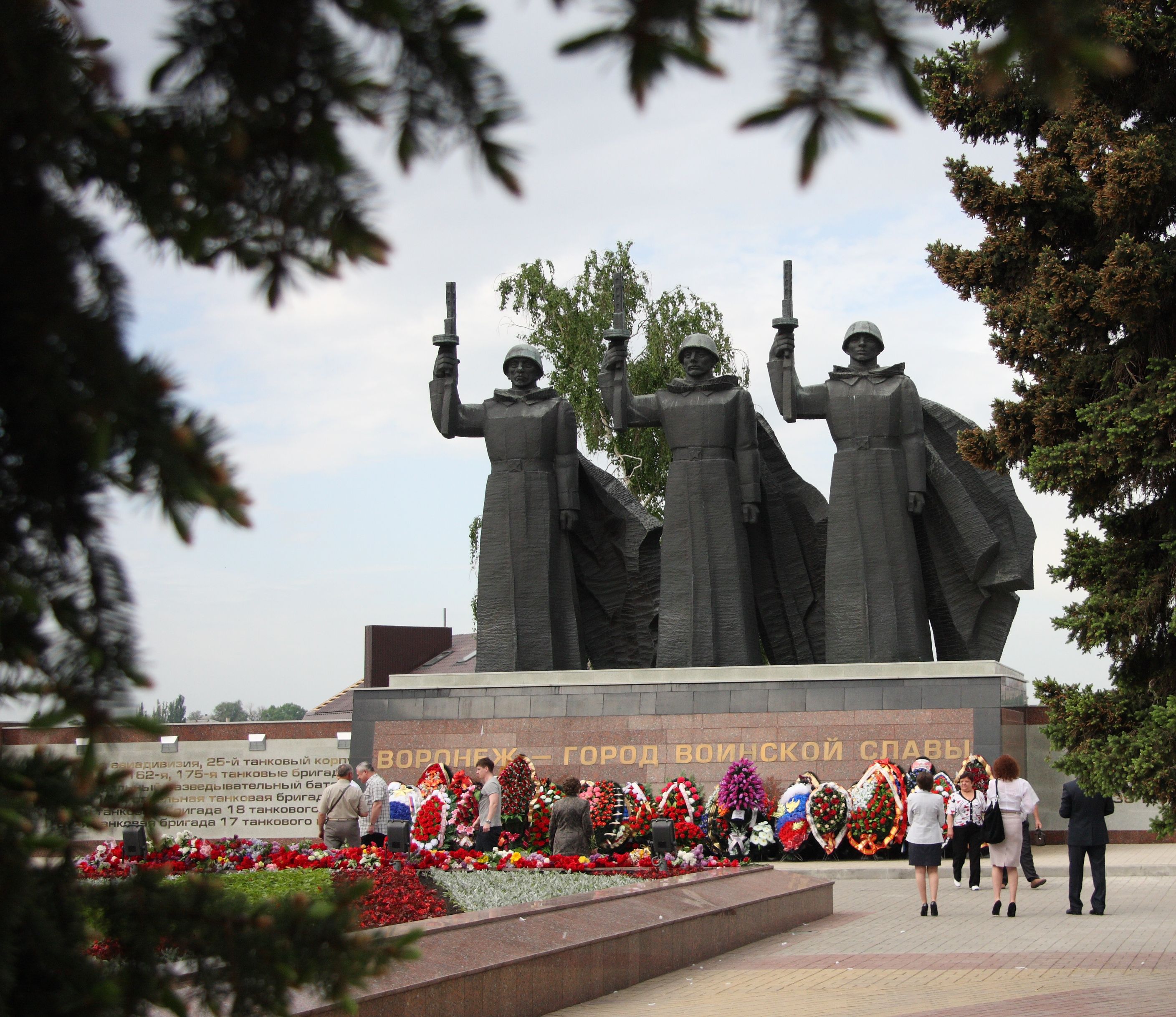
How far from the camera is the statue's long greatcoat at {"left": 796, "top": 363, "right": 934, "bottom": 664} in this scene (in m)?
17.2

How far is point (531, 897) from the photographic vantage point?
831 centimetres

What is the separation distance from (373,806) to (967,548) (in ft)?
29.8

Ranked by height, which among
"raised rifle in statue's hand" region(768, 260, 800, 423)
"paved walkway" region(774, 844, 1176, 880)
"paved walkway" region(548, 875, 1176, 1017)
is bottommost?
"paved walkway" region(774, 844, 1176, 880)

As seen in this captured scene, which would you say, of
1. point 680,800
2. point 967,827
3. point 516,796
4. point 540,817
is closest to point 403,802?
point 516,796

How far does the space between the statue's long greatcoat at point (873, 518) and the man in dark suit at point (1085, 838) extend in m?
7.23

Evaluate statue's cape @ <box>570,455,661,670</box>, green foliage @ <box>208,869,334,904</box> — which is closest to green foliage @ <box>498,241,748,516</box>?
statue's cape @ <box>570,455,661,670</box>

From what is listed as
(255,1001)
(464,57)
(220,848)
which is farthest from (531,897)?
(464,57)

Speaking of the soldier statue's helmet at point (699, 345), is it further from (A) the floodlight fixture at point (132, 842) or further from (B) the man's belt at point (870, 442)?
(A) the floodlight fixture at point (132, 842)

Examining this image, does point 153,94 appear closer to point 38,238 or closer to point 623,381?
point 38,238

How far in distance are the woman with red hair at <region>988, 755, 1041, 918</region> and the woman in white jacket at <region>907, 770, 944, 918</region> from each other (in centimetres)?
36

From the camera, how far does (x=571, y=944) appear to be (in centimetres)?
699

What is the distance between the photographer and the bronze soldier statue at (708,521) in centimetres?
1778

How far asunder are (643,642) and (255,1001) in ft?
57.9

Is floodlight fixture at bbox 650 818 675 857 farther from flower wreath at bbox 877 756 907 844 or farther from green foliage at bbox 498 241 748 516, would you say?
green foliage at bbox 498 241 748 516
